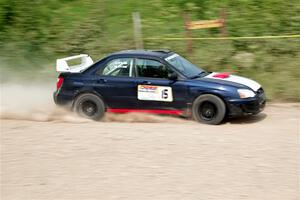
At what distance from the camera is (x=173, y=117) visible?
34.6 ft

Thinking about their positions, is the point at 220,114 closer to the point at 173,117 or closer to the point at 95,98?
the point at 173,117

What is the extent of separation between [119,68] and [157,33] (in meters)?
5.20

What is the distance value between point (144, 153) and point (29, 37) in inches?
404

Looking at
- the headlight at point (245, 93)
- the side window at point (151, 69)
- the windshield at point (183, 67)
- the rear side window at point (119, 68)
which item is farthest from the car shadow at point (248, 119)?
the rear side window at point (119, 68)

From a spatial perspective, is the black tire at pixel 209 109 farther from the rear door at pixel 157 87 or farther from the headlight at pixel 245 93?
the headlight at pixel 245 93

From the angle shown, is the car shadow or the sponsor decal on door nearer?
the sponsor decal on door

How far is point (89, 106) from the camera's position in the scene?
10922 mm

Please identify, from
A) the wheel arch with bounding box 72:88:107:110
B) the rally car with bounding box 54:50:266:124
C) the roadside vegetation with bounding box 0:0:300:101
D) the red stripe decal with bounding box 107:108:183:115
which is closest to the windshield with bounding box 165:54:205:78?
the rally car with bounding box 54:50:266:124

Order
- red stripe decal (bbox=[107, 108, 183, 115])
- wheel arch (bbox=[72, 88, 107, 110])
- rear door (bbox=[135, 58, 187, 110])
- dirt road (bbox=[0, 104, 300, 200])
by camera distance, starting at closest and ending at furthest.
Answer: dirt road (bbox=[0, 104, 300, 200]) → rear door (bbox=[135, 58, 187, 110]) → red stripe decal (bbox=[107, 108, 183, 115]) → wheel arch (bbox=[72, 88, 107, 110])

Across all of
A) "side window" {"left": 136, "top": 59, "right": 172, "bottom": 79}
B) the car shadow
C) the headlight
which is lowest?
the car shadow

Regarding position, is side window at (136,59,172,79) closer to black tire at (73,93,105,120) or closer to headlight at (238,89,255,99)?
black tire at (73,93,105,120)

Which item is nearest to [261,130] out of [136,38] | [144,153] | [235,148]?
[235,148]

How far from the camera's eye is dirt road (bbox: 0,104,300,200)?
6.11 meters

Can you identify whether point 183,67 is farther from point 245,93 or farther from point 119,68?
point 245,93
